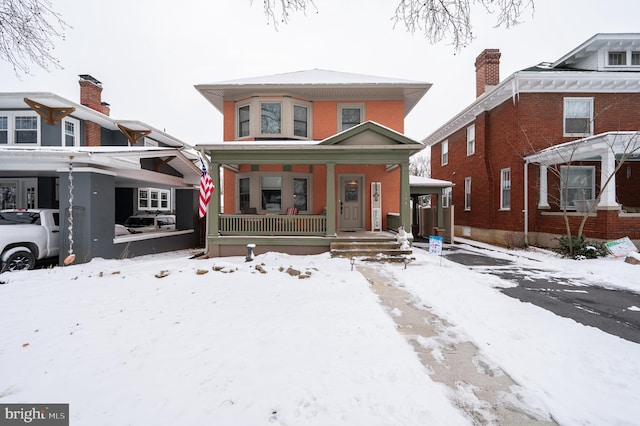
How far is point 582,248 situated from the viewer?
986cm

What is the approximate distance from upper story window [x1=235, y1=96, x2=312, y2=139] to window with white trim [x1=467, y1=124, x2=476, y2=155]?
10255 mm

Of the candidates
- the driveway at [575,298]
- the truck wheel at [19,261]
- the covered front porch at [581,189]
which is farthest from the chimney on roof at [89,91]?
the covered front porch at [581,189]

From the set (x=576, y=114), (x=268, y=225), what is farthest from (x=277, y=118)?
(x=576, y=114)

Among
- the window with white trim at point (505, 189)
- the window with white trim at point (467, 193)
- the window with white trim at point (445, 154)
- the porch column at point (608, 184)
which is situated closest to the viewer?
the porch column at point (608, 184)

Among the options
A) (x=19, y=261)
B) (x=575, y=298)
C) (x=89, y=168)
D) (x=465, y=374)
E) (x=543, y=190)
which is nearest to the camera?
(x=465, y=374)

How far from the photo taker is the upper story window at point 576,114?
1315 cm

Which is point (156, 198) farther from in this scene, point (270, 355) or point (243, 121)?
point (270, 355)

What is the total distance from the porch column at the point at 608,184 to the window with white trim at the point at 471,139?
7009mm

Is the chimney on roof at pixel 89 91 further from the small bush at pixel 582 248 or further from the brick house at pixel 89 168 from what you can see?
the small bush at pixel 582 248

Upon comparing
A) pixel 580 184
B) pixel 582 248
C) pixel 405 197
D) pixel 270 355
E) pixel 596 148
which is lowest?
pixel 270 355

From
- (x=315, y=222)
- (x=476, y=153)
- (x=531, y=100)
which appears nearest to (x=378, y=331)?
(x=315, y=222)

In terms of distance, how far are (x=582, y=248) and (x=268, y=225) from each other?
1104 cm

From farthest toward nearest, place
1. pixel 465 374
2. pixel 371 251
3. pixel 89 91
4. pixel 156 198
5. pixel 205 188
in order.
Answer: pixel 156 198, pixel 89 91, pixel 371 251, pixel 205 188, pixel 465 374

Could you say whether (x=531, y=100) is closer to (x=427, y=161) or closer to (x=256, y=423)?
(x=256, y=423)
